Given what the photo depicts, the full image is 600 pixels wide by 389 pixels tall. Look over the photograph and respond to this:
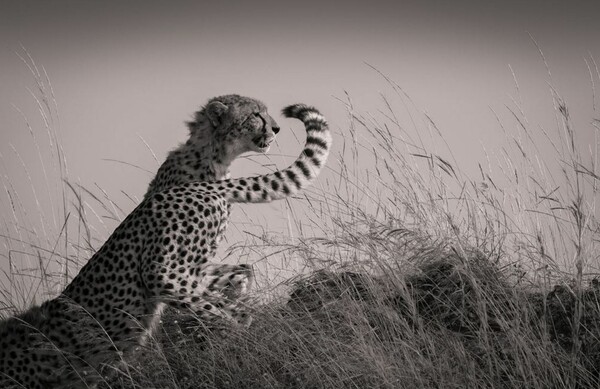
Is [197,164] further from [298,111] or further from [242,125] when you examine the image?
[298,111]

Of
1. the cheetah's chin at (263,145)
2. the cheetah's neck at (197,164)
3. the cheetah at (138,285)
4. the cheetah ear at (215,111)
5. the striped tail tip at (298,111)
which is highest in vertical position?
the striped tail tip at (298,111)

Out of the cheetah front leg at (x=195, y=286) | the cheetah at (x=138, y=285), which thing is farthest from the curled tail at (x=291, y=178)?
the cheetah front leg at (x=195, y=286)

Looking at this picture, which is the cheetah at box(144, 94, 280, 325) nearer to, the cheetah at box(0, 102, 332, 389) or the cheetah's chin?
the cheetah's chin

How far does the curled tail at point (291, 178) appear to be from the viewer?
4062 mm

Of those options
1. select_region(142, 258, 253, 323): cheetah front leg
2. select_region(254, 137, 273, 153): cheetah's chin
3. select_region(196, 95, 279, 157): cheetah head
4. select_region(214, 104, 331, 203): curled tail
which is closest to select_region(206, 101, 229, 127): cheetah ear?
select_region(196, 95, 279, 157): cheetah head

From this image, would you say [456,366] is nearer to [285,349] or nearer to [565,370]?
[565,370]

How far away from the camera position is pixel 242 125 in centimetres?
456

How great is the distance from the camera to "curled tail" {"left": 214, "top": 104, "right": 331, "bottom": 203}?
4.06 metres

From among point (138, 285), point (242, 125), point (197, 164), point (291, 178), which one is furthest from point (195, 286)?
point (242, 125)

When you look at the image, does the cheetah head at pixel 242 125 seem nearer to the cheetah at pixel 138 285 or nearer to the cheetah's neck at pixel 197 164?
the cheetah's neck at pixel 197 164

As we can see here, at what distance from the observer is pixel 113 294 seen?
404 centimetres

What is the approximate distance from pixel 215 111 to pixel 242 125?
151mm

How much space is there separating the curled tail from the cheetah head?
1.20 ft

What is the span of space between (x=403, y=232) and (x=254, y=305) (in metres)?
0.62
